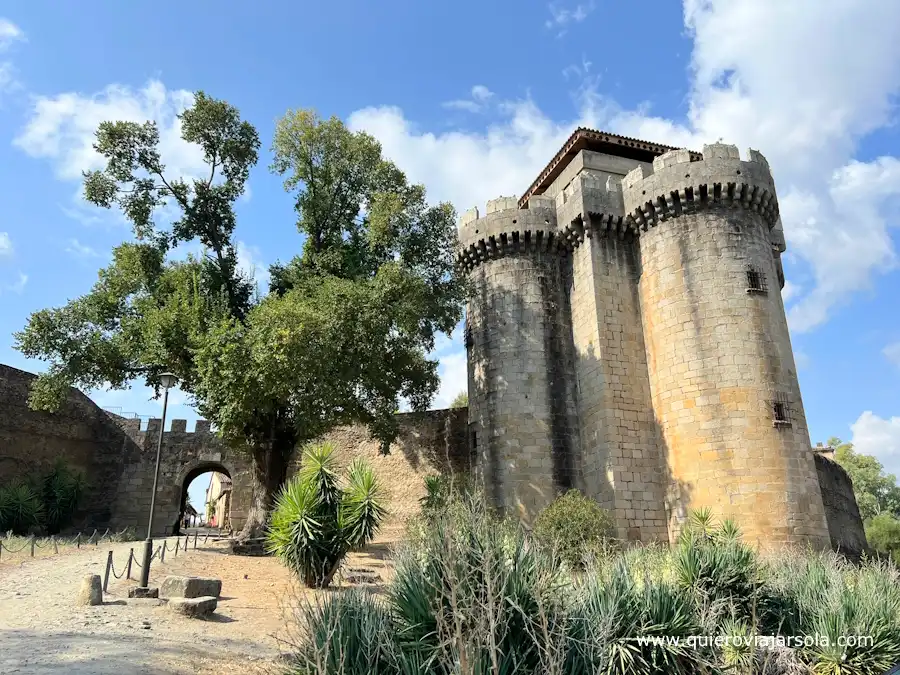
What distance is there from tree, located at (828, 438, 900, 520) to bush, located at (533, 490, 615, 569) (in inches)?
1659

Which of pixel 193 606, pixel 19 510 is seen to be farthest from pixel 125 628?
pixel 19 510

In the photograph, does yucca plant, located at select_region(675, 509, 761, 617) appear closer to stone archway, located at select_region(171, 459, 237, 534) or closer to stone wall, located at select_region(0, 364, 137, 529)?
stone archway, located at select_region(171, 459, 237, 534)

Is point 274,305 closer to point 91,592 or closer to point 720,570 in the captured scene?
point 91,592

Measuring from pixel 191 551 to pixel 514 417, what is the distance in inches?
386

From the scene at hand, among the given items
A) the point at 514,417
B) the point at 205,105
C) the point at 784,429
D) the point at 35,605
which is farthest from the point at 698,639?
the point at 205,105

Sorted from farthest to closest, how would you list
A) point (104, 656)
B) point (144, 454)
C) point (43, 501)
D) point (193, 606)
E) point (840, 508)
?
point (840, 508)
point (144, 454)
point (43, 501)
point (193, 606)
point (104, 656)

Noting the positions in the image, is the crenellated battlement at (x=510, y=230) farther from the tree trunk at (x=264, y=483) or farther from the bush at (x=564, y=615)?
the bush at (x=564, y=615)

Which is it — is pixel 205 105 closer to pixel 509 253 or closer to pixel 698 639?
pixel 509 253

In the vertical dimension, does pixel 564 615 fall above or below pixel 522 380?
below

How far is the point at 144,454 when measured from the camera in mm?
25172

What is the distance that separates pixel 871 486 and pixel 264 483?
50.5 metres

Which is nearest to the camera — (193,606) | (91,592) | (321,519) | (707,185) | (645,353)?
(193,606)

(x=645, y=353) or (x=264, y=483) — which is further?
(x=645, y=353)

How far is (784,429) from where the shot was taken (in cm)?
1652
